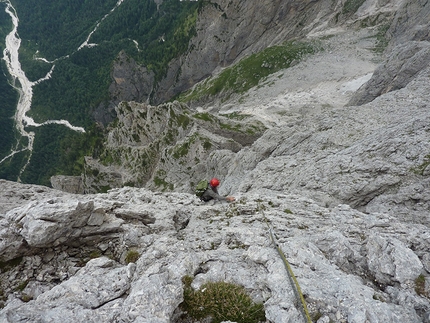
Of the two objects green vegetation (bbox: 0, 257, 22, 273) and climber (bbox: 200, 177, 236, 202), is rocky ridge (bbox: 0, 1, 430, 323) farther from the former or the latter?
climber (bbox: 200, 177, 236, 202)

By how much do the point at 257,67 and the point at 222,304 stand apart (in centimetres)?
11991

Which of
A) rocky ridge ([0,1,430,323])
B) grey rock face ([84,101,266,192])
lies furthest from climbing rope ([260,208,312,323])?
grey rock face ([84,101,266,192])

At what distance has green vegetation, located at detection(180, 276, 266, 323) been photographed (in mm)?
8141

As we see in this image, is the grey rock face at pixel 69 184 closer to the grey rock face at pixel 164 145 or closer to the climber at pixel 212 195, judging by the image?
the grey rock face at pixel 164 145

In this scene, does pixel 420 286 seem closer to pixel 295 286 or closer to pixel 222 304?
pixel 295 286

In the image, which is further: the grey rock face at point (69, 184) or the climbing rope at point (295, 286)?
the grey rock face at point (69, 184)

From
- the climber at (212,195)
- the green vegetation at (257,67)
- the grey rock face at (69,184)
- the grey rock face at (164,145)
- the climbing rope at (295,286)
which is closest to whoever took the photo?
the climbing rope at (295,286)

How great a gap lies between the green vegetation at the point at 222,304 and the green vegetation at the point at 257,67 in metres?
111

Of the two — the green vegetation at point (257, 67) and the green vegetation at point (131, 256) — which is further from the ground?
the green vegetation at point (257, 67)

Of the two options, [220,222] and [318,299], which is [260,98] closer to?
[220,222]

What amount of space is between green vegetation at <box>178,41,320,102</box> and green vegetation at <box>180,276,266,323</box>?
111 m

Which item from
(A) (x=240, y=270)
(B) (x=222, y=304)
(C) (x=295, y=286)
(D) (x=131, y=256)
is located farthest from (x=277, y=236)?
(D) (x=131, y=256)

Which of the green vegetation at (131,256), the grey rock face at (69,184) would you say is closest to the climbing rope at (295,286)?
the green vegetation at (131,256)

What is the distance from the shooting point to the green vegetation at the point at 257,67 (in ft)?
352
